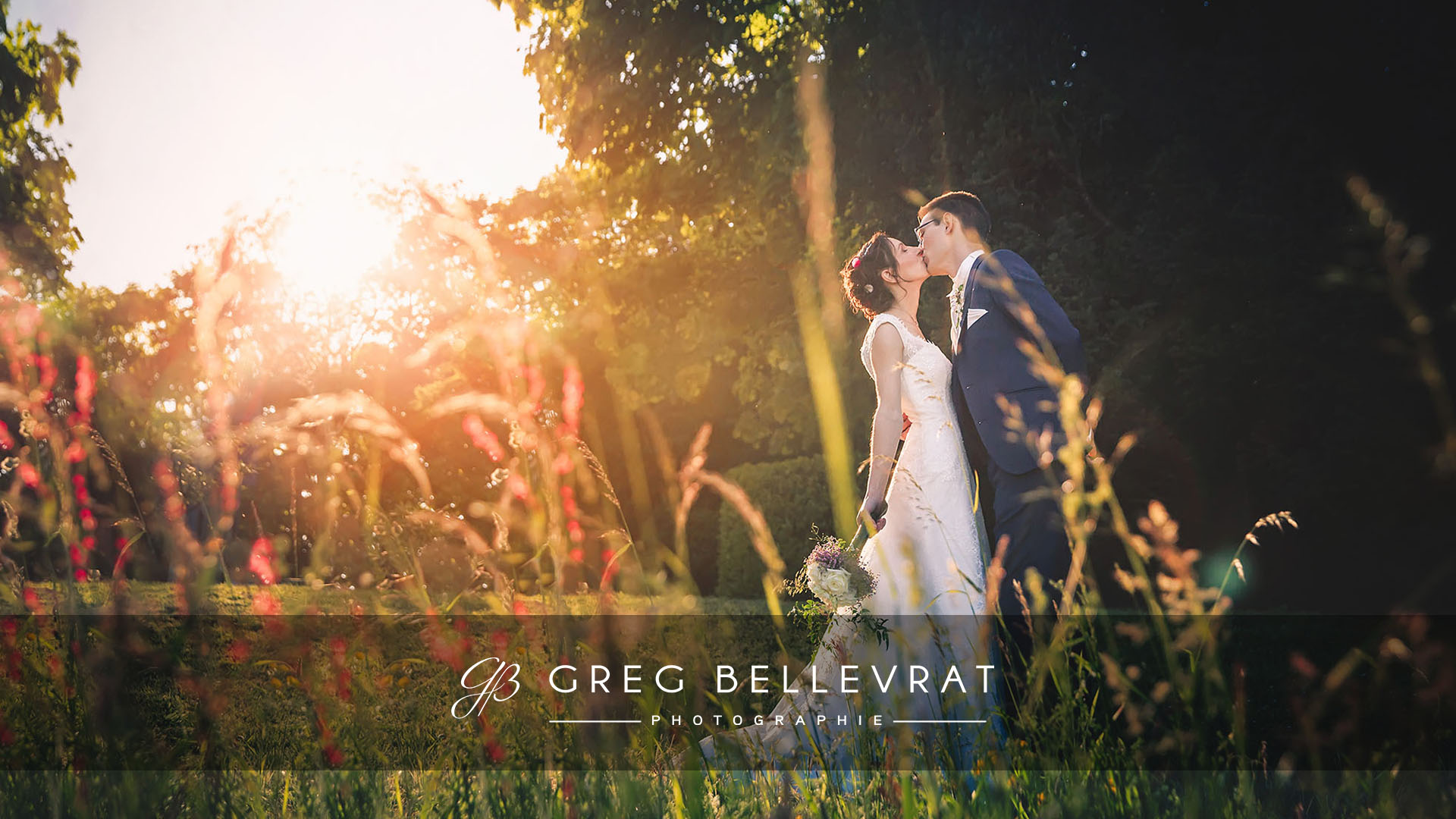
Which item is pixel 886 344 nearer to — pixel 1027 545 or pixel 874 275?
pixel 874 275

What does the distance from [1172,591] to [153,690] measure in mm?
4649

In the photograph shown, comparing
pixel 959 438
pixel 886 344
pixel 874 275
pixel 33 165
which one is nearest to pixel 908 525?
pixel 959 438

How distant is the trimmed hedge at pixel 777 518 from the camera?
11781mm

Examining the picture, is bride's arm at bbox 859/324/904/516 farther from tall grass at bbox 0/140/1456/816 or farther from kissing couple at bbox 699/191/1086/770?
tall grass at bbox 0/140/1456/816

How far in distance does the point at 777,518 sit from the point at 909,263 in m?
6.99

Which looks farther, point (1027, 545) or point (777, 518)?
point (777, 518)

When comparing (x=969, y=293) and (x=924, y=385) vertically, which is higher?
(x=969, y=293)

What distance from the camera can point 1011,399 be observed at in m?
4.52

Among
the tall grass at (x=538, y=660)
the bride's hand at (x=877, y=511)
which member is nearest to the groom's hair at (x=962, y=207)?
the bride's hand at (x=877, y=511)

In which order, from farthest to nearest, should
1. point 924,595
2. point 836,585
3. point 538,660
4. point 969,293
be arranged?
point 969,293 < point 836,585 < point 924,595 < point 538,660

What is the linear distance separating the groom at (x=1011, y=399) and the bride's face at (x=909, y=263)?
0.32m

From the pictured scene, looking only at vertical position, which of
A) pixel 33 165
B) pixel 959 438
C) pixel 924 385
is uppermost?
pixel 33 165

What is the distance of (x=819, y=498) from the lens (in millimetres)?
11875

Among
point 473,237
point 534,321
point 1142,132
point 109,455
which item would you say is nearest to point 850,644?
point 473,237
